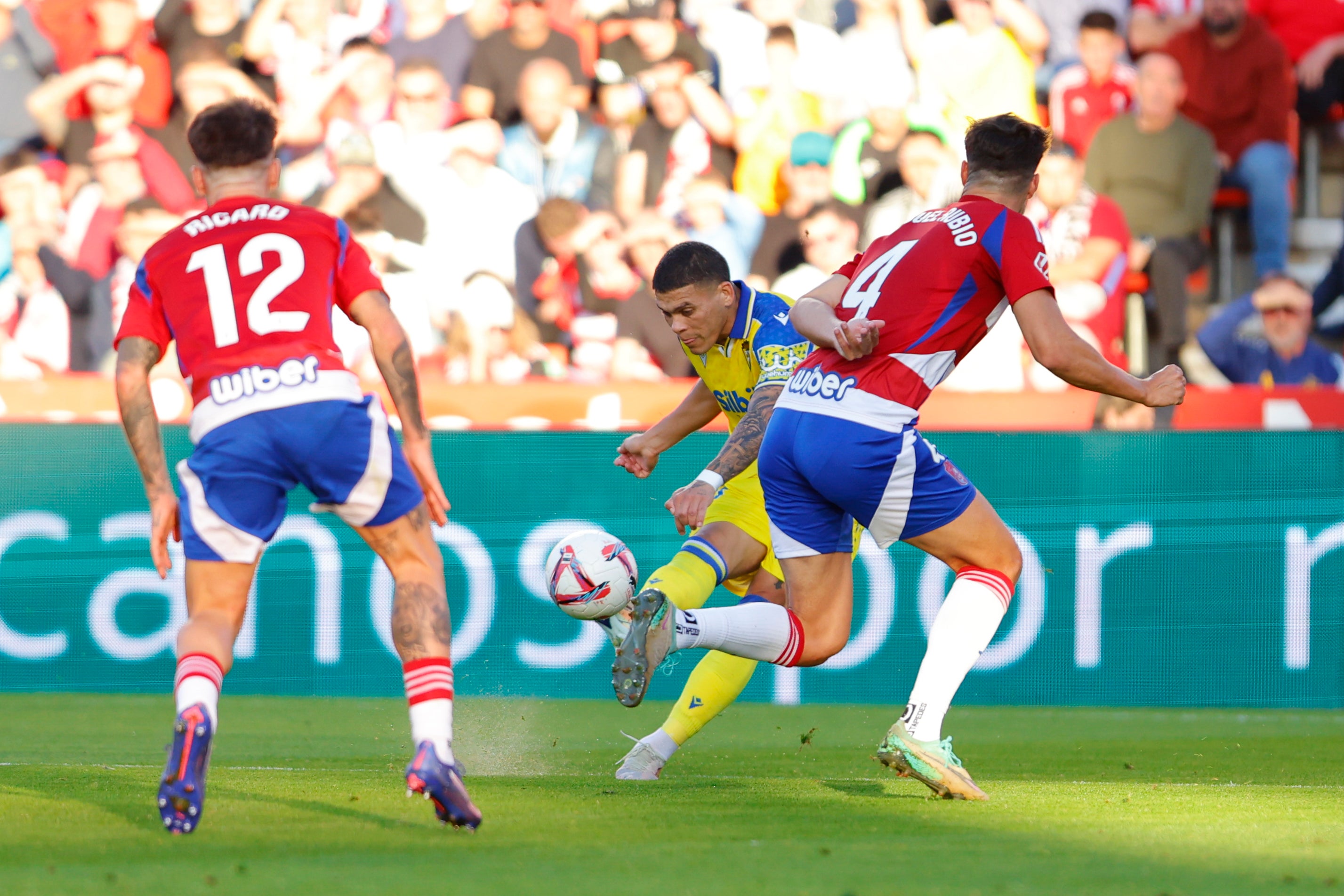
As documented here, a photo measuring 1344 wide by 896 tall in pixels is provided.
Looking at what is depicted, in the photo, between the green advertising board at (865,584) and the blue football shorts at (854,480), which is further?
the green advertising board at (865,584)

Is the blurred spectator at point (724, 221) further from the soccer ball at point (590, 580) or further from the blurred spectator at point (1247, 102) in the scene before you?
the soccer ball at point (590, 580)

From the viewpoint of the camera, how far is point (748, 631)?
497 cm

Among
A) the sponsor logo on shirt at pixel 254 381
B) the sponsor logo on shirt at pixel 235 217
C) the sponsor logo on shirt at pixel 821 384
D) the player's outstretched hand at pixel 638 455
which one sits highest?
the sponsor logo on shirt at pixel 235 217

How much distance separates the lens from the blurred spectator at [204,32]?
1114 centimetres

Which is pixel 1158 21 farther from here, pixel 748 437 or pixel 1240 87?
pixel 748 437

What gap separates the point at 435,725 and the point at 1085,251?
7.75 meters

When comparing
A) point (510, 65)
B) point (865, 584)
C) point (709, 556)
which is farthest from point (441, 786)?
point (510, 65)

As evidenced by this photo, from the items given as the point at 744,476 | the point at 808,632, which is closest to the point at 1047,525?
the point at 744,476

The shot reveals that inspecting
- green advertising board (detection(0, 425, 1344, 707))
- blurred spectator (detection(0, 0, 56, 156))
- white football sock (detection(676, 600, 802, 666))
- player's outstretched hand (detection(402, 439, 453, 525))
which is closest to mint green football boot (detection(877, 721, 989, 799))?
white football sock (detection(676, 600, 802, 666))

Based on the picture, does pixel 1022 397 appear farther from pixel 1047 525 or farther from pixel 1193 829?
pixel 1193 829

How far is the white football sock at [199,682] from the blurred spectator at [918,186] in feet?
24.7

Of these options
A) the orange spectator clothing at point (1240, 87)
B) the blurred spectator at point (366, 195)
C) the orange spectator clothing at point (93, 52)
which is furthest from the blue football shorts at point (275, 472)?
the orange spectator clothing at point (1240, 87)

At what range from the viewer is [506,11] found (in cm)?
1136

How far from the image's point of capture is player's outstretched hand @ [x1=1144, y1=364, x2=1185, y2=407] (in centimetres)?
450
